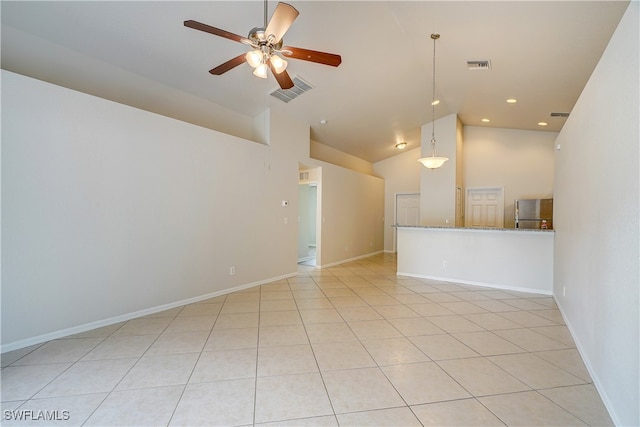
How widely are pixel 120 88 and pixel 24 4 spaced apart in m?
1.01

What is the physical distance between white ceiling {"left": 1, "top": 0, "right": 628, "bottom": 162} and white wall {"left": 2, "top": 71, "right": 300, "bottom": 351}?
0.58 m

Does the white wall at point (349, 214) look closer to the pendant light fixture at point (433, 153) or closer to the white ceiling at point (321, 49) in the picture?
the white ceiling at point (321, 49)

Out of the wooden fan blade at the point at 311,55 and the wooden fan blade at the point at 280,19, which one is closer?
the wooden fan blade at the point at 280,19

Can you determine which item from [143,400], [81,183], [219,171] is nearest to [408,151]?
[219,171]

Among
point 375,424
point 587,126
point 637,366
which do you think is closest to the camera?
point 637,366

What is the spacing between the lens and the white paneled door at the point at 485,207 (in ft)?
23.1

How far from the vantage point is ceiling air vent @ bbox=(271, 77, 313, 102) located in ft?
14.5

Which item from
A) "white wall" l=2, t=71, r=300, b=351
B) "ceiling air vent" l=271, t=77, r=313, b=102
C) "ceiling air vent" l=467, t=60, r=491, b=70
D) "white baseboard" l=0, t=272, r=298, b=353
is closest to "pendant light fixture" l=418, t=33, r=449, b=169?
"ceiling air vent" l=467, t=60, r=491, b=70

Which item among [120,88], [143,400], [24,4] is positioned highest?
[24,4]

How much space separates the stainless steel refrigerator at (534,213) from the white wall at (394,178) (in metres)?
2.69

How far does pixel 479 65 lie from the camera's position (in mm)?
4027

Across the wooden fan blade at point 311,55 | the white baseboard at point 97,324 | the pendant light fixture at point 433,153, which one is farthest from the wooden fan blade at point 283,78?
the white baseboard at point 97,324

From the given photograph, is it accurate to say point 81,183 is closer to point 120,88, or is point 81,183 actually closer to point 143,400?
point 120,88

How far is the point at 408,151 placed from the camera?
8.70 m
